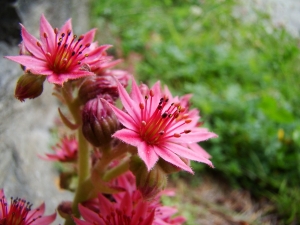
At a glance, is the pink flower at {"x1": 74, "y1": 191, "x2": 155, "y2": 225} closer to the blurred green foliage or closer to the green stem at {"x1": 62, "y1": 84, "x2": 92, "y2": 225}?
the green stem at {"x1": 62, "y1": 84, "x2": 92, "y2": 225}

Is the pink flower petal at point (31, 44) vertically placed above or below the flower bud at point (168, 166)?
above

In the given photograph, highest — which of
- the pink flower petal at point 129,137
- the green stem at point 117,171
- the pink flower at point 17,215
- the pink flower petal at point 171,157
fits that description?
the pink flower petal at point 129,137

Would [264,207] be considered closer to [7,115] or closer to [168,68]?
[168,68]

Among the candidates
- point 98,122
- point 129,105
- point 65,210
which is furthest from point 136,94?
point 65,210

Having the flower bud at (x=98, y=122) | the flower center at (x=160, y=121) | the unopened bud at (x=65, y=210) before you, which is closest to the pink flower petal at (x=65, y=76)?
the flower bud at (x=98, y=122)

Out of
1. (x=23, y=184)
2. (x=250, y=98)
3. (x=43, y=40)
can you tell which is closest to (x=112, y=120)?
(x=43, y=40)

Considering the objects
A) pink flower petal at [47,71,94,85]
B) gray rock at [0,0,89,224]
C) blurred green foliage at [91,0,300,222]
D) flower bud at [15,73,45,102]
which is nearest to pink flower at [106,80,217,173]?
pink flower petal at [47,71,94,85]

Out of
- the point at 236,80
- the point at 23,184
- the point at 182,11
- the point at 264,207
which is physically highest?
the point at 182,11

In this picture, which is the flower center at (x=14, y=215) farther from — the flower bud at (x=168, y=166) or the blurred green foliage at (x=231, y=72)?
the blurred green foliage at (x=231, y=72)
